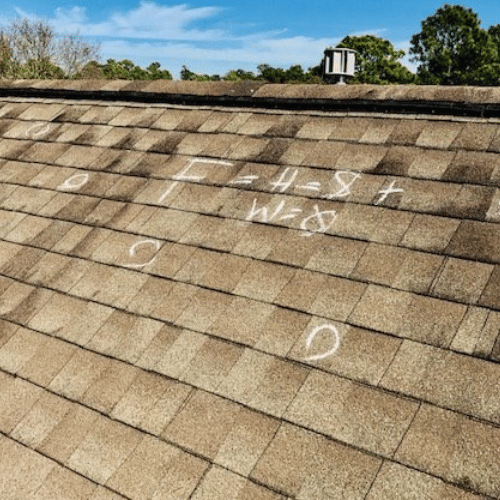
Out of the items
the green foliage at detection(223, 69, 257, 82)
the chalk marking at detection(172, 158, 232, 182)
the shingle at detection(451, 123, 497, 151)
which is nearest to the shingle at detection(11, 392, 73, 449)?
the chalk marking at detection(172, 158, 232, 182)

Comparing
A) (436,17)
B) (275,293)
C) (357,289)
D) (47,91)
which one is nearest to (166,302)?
(275,293)

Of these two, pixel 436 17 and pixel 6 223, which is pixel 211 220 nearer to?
pixel 6 223

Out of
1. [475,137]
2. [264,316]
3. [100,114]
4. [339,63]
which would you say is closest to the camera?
[264,316]

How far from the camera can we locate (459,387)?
2.57 m

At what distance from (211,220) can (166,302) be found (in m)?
0.92

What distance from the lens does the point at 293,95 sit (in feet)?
16.8

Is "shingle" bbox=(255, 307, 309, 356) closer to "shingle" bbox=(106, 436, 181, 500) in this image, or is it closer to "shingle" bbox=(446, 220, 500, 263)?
"shingle" bbox=(106, 436, 181, 500)

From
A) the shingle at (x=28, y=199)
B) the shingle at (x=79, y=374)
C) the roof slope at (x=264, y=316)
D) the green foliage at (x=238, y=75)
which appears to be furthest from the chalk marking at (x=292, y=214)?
the green foliage at (x=238, y=75)

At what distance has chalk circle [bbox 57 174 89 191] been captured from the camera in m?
5.19

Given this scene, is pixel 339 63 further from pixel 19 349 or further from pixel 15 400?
pixel 15 400

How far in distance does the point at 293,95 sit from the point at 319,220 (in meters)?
1.91

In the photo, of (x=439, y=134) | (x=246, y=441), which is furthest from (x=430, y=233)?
(x=246, y=441)

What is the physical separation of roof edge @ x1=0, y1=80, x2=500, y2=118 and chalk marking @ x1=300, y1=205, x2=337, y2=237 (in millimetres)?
1423

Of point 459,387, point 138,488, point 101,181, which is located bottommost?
point 138,488
